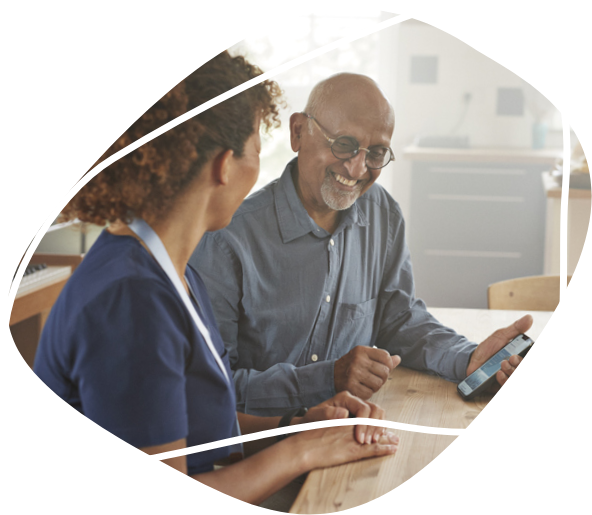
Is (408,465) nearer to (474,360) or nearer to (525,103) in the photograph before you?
(474,360)

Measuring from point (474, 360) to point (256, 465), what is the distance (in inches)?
16.4

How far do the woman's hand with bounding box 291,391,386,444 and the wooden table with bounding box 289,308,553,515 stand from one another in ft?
0.07

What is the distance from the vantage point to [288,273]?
117 cm

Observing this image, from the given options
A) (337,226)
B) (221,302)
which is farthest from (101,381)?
(337,226)

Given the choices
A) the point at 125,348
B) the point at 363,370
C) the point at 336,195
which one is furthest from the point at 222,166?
the point at 363,370

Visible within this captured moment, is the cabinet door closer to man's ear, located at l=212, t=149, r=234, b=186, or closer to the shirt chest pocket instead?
the shirt chest pocket

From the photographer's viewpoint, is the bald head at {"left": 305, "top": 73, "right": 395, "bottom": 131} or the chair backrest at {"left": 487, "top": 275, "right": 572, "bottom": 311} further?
the chair backrest at {"left": 487, "top": 275, "right": 572, "bottom": 311}

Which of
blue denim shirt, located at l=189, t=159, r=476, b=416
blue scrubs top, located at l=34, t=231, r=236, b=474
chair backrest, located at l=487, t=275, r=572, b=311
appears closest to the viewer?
blue scrubs top, located at l=34, t=231, r=236, b=474

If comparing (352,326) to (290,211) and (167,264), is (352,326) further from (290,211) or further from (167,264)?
(167,264)

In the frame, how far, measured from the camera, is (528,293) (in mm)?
1255

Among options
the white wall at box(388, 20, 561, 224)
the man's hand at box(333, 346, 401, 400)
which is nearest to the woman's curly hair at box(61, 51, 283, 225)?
the white wall at box(388, 20, 561, 224)

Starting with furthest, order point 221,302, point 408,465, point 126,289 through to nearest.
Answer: point 408,465 → point 221,302 → point 126,289

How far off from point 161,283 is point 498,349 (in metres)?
0.60

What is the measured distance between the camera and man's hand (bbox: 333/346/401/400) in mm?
1201
